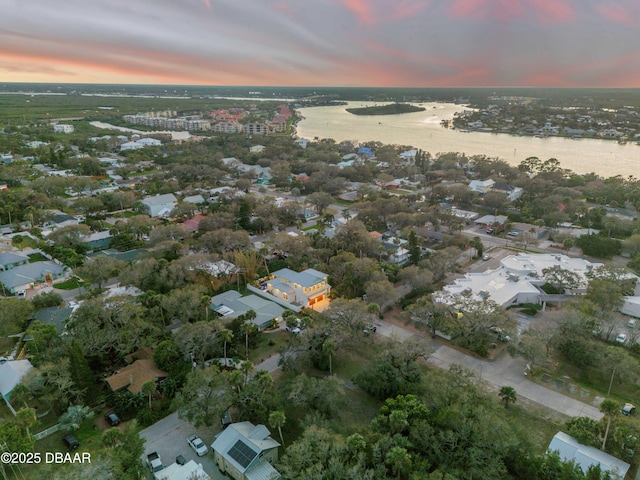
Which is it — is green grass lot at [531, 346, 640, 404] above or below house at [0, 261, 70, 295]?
below

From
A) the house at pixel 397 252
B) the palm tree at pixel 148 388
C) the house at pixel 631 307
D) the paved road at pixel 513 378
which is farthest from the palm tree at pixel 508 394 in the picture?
the house at pixel 397 252

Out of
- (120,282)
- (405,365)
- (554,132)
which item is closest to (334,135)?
(554,132)

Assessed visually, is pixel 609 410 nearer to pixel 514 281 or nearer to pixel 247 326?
pixel 514 281

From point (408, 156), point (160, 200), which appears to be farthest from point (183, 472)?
point (408, 156)

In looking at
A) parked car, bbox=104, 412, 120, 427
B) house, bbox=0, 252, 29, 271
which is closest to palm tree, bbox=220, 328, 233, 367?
parked car, bbox=104, 412, 120, 427

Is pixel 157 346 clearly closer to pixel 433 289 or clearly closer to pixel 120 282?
pixel 120 282

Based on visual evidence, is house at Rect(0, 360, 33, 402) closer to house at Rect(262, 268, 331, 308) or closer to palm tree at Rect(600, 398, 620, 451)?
house at Rect(262, 268, 331, 308)
